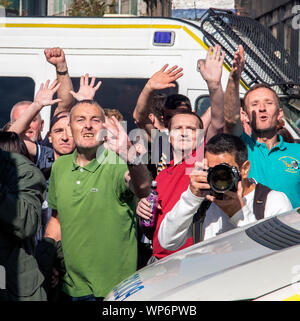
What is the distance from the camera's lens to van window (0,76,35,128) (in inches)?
243

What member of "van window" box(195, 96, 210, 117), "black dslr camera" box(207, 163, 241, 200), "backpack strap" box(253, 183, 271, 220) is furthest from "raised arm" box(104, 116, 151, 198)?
"van window" box(195, 96, 210, 117)

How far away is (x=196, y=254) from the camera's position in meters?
3.01

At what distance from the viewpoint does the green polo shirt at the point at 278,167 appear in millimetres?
4094

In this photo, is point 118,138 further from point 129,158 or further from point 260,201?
point 260,201

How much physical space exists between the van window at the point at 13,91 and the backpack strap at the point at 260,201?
3398 millimetres

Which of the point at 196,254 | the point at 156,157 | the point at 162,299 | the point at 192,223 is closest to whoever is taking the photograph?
the point at 162,299

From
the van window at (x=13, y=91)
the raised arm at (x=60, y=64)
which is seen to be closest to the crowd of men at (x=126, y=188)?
the raised arm at (x=60, y=64)

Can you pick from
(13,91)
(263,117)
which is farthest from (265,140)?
(13,91)

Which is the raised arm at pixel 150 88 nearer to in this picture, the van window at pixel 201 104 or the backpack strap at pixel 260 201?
the van window at pixel 201 104

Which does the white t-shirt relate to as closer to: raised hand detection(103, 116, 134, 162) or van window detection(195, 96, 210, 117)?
raised hand detection(103, 116, 134, 162)

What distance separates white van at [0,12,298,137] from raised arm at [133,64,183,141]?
3.07 ft

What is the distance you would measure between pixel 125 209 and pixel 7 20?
3.16 meters
